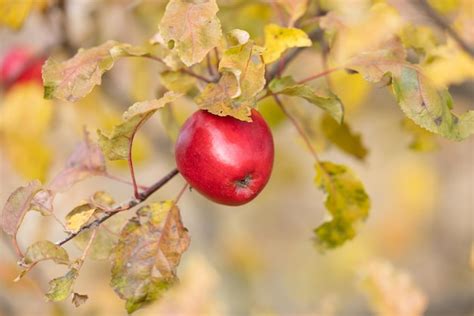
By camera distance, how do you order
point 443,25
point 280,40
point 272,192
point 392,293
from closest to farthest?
point 280,40 < point 392,293 < point 443,25 < point 272,192

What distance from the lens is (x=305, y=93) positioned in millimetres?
1106

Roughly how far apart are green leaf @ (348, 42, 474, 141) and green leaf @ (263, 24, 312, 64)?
77 mm

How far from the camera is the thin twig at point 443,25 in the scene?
155cm

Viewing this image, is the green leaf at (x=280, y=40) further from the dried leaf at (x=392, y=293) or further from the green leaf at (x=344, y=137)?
the dried leaf at (x=392, y=293)

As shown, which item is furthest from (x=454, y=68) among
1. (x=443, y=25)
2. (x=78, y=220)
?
(x=78, y=220)

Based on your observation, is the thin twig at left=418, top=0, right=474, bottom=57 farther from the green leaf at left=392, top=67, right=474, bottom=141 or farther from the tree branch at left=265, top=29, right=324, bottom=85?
the green leaf at left=392, top=67, right=474, bottom=141

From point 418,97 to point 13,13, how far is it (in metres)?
0.80

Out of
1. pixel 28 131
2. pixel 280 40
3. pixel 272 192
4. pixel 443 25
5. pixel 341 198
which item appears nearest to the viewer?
pixel 280 40

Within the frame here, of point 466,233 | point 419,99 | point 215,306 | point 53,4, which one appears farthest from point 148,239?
point 466,233

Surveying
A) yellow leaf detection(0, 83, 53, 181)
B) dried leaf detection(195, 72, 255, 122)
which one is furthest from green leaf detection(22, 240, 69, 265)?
yellow leaf detection(0, 83, 53, 181)

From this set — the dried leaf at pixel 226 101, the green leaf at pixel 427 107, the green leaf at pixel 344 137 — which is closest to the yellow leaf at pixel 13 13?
the green leaf at pixel 344 137

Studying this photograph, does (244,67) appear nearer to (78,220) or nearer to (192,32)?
(192,32)

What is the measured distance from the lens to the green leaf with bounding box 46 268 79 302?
1.02 meters

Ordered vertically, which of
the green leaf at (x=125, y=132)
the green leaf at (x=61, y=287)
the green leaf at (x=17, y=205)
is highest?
the green leaf at (x=125, y=132)
